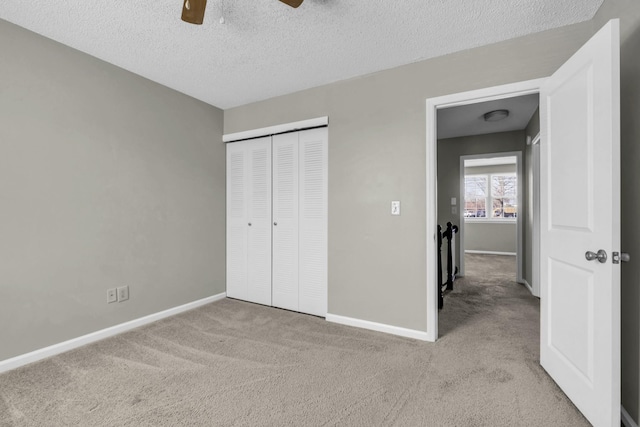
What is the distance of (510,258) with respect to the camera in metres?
6.88

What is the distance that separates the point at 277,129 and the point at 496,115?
2.90m

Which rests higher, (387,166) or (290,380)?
(387,166)

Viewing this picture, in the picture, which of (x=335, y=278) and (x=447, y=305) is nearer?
(x=335, y=278)

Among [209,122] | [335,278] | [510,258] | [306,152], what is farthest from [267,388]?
[510,258]

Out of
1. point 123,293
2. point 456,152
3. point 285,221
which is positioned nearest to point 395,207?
point 285,221

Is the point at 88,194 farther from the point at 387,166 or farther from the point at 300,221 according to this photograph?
the point at 387,166

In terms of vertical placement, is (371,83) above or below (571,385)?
above

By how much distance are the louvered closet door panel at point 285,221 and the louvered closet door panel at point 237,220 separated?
465mm

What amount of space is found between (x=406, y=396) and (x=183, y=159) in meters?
3.00

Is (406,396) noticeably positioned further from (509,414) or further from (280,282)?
(280,282)

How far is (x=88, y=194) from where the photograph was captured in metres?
2.47

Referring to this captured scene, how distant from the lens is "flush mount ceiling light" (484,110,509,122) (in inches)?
154

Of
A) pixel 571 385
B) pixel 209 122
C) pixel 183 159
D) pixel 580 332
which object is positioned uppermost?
pixel 209 122

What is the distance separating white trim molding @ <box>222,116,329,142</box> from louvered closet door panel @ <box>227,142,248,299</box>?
10 centimetres
